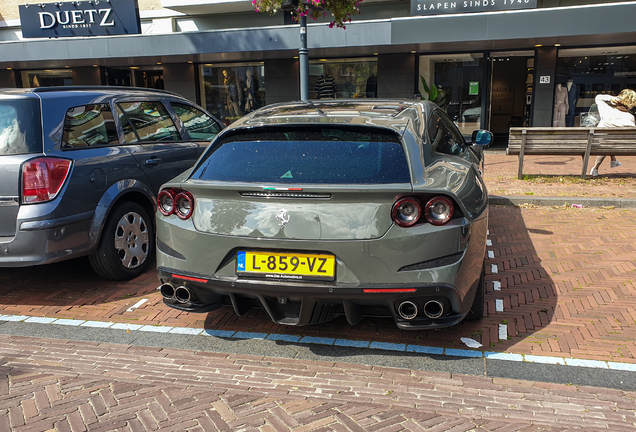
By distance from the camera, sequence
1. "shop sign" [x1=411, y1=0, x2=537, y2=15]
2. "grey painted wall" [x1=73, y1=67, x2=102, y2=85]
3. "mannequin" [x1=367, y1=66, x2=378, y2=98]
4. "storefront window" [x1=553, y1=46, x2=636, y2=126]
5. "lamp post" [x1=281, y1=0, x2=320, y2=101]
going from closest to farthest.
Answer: "lamp post" [x1=281, y1=0, x2=320, y2=101], "shop sign" [x1=411, y1=0, x2=537, y2=15], "storefront window" [x1=553, y1=46, x2=636, y2=126], "mannequin" [x1=367, y1=66, x2=378, y2=98], "grey painted wall" [x1=73, y1=67, x2=102, y2=85]

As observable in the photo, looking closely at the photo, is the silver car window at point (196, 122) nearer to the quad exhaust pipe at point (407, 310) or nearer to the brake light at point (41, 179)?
the brake light at point (41, 179)

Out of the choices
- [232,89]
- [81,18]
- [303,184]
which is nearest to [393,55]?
[232,89]

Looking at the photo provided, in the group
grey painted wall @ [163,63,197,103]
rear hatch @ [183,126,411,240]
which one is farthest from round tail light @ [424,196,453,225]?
grey painted wall @ [163,63,197,103]

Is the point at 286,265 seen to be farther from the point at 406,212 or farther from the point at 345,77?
Result: the point at 345,77

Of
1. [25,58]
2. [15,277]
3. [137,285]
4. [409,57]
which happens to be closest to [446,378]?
[137,285]

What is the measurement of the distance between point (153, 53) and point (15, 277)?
11.7 metres

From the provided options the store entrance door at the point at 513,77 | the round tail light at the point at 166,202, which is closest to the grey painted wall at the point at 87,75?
the store entrance door at the point at 513,77

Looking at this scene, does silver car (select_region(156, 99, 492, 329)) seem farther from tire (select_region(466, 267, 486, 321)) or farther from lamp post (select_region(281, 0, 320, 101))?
lamp post (select_region(281, 0, 320, 101))

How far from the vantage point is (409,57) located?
1563cm

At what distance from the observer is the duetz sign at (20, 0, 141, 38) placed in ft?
53.4

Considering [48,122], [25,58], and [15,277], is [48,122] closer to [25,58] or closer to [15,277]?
[15,277]

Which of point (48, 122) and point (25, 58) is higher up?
point (25, 58)

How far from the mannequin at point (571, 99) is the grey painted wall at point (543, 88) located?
492mm

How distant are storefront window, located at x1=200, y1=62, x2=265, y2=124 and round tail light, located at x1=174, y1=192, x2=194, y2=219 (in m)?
14.7
